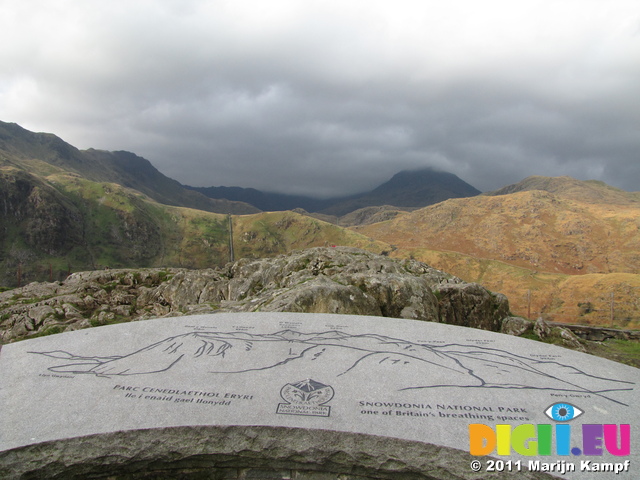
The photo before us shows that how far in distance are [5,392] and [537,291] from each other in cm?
6719

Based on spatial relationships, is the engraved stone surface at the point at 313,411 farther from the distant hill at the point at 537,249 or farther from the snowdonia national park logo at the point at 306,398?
the distant hill at the point at 537,249

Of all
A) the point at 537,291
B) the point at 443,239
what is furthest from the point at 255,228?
the point at 537,291

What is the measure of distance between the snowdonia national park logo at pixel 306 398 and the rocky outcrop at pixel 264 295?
5.52 metres

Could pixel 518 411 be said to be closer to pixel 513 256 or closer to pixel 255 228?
pixel 513 256

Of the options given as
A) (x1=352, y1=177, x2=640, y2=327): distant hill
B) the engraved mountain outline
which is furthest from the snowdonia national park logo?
(x1=352, y1=177, x2=640, y2=327): distant hill

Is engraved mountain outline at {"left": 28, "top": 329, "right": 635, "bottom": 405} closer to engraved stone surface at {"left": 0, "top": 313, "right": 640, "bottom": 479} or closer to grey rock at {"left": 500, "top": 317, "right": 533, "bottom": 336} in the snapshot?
engraved stone surface at {"left": 0, "top": 313, "right": 640, "bottom": 479}

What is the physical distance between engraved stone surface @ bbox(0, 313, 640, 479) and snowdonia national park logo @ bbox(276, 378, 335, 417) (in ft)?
0.07

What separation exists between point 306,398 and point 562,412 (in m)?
3.33

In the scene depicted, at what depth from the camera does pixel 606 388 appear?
5.54 m

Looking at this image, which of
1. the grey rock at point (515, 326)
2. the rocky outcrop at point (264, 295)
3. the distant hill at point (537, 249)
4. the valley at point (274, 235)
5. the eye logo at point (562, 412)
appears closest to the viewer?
the eye logo at point (562, 412)

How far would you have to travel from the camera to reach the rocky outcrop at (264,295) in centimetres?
1217

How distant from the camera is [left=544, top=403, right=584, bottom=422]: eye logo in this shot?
4.69m

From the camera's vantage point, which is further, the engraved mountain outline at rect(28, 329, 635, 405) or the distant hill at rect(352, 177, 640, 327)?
the distant hill at rect(352, 177, 640, 327)

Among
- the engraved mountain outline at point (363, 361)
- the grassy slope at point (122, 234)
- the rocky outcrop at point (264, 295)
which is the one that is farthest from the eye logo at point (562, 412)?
the grassy slope at point (122, 234)
